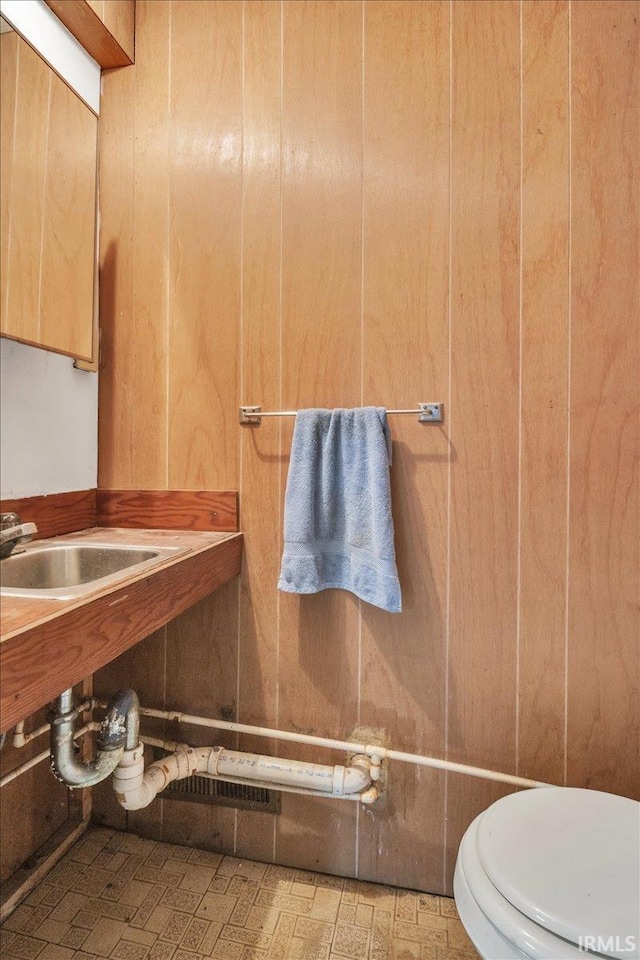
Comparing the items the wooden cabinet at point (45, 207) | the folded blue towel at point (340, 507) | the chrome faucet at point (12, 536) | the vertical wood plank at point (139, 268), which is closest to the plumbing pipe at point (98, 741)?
the chrome faucet at point (12, 536)

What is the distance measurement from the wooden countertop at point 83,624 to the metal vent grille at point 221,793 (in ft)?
1.95

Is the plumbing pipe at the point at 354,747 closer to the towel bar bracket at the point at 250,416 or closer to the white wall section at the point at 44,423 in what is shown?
the white wall section at the point at 44,423

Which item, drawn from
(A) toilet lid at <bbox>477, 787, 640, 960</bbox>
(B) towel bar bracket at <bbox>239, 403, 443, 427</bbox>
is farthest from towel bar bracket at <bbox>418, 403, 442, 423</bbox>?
(A) toilet lid at <bbox>477, 787, 640, 960</bbox>

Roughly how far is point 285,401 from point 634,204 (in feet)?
2.98

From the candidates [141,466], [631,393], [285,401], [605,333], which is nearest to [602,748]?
[631,393]

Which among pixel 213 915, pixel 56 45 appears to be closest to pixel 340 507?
pixel 213 915

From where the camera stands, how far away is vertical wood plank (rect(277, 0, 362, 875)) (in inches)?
47.3

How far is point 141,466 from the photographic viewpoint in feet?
4.41

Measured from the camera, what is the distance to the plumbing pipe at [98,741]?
1011mm

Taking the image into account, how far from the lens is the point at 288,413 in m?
1.20

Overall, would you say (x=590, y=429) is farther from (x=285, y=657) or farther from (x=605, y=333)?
(x=285, y=657)

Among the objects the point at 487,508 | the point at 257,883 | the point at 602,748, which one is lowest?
the point at 257,883

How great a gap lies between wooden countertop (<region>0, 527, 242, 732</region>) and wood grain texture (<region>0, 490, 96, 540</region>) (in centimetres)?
20

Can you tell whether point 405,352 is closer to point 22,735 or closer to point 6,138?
point 6,138
